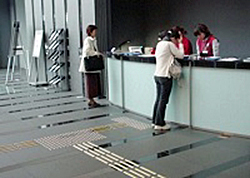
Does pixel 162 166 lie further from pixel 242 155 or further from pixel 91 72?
pixel 91 72

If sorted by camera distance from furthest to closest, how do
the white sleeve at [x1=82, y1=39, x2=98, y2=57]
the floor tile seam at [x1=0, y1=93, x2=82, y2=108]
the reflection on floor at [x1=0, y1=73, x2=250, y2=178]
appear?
the floor tile seam at [x1=0, y1=93, x2=82, y2=108] → the white sleeve at [x1=82, y1=39, x2=98, y2=57] → the reflection on floor at [x1=0, y1=73, x2=250, y2=178]

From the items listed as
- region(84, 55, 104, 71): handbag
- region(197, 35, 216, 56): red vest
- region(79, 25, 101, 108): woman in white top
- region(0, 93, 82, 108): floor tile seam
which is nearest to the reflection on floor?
region(79, 25, 101, 108): woman in white top

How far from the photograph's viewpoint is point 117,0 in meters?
8.06

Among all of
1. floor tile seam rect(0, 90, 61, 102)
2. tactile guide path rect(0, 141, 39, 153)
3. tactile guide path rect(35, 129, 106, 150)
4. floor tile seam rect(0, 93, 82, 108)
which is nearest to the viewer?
tactile guide path rect(0, 141, 39, 153)

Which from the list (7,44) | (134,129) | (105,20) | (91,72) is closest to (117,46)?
(105,20)

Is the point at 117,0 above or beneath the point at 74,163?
above

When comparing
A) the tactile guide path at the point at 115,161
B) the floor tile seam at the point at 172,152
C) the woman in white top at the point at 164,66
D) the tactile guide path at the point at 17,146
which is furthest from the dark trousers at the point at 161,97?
the tactile guide path at the point at 17,146

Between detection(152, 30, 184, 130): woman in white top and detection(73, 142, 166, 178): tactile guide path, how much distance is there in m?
1.13

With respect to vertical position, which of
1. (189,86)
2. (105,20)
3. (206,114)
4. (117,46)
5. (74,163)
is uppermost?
(105,20)

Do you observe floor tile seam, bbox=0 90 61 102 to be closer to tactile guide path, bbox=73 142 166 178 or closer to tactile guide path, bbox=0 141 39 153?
tactile guide path, bbox=0 141 39 153

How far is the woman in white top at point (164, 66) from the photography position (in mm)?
4973

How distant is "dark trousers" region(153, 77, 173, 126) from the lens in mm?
5054

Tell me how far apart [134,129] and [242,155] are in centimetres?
175

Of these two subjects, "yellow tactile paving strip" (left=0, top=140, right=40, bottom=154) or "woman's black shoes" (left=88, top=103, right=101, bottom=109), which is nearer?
"yellow tactile paving strip" (left=0, top=140, right=40, bottom=154)
